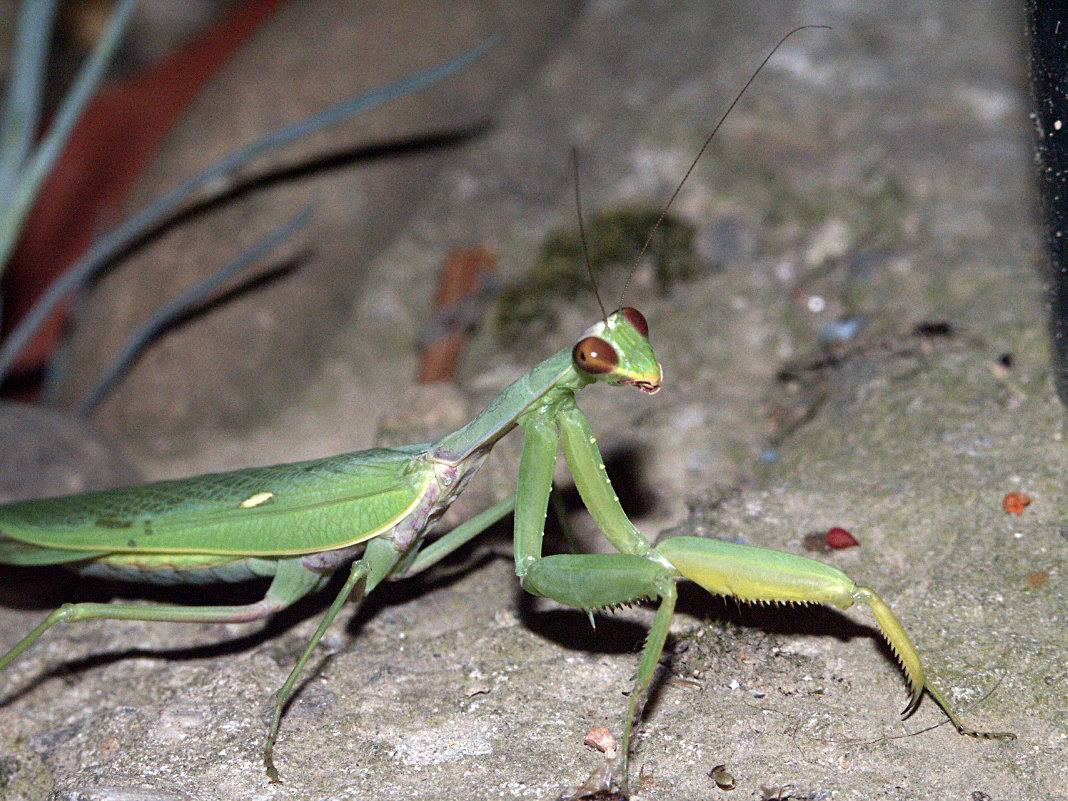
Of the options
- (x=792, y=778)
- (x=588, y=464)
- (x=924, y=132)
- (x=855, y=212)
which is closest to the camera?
(x=792, y=778)

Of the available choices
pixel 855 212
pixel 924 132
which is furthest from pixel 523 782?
pixel 924 132

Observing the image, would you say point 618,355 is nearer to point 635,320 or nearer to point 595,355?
point 595,355

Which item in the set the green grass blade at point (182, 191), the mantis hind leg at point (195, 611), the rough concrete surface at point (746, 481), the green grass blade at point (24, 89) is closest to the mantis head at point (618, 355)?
the rough concrete surface at point (746, 481)

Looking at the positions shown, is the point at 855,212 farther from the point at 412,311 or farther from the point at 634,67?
the point at 412,311

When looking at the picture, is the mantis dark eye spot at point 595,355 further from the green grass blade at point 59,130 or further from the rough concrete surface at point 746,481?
the green grass blade at point 59,130

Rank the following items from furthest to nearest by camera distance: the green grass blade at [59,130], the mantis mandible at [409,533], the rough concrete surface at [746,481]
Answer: the green grass blade at [59,130] → the rough concrete surface at [746,481] → the mantis mandible at [409,533]

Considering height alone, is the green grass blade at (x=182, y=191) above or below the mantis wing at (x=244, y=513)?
above

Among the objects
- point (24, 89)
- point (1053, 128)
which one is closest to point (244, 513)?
point (24, 89)

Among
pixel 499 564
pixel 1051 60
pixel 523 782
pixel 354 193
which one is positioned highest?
pixel 1051 60

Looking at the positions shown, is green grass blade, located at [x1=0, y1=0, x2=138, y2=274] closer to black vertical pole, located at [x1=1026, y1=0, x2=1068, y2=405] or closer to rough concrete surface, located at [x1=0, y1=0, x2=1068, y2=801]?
rough concrete surface, located at [x1=0, y1=0, x2=1068, y2=801]
